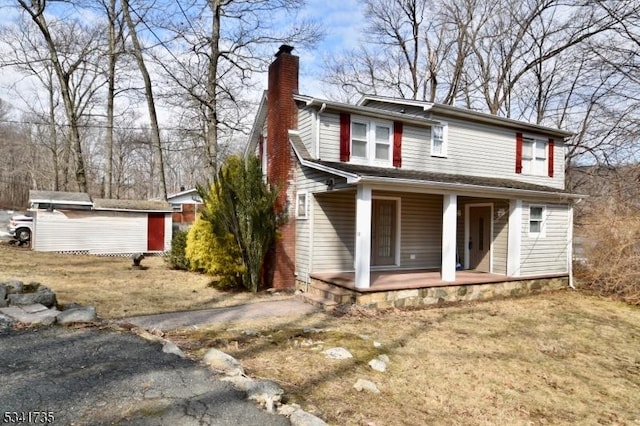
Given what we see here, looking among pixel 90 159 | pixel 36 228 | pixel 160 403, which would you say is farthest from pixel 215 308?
pixel 90 159

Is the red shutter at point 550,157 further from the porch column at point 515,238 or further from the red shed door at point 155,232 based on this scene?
the red shed door at point 155,232

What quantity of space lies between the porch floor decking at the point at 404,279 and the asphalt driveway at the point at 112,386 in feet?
16.1

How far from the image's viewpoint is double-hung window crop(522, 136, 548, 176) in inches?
553

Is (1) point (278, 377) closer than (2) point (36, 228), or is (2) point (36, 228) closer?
(1) point (278, 377)

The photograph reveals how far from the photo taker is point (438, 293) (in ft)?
32.0

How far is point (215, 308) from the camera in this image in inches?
345

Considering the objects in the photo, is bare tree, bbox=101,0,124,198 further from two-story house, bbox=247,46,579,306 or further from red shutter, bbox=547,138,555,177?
red shutter, bbox=547,138,555,177

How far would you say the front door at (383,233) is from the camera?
468 inches

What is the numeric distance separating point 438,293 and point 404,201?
3.32 meters

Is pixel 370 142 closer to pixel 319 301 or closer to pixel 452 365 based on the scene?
pixel 319 301

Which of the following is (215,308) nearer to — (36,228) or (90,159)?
(36,228)

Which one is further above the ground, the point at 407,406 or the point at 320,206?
the point at 320,206

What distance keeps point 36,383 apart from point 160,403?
1360 millimetres

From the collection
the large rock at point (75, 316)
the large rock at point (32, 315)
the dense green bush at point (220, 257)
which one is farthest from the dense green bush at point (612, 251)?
the large rock at point (32, 315)
